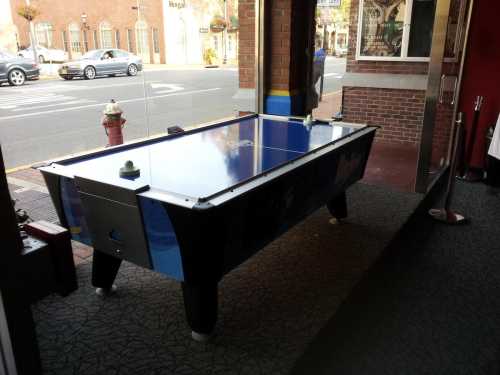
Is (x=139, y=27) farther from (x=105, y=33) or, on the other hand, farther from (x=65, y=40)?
(x=65, y=40)

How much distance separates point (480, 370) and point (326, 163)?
1345 millimetres

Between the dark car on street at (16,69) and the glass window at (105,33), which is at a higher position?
the glass window at (105,33)

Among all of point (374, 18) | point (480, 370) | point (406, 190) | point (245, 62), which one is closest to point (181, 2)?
point (245, 62)

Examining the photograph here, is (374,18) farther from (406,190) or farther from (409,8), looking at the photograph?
(406,190)

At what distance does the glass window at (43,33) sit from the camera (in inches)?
137

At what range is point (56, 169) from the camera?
87.0 inches

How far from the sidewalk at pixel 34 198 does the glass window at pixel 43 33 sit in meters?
1.32

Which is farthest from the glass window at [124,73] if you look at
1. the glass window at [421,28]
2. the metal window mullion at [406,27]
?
the glass window at [421,28]

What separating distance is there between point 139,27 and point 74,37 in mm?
640

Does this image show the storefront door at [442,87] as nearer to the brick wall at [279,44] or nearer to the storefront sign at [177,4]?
the brick wall at [279,44]

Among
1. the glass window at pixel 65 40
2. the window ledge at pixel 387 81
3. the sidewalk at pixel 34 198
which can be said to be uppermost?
the glass window at pixel 65 40

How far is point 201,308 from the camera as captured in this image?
2096 mm

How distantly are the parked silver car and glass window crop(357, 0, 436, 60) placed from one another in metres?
3.07

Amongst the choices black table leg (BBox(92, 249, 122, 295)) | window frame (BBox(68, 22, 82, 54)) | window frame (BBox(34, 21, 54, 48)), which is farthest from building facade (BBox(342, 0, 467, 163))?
black table leg (BBox(92, 249, 122, 295))
